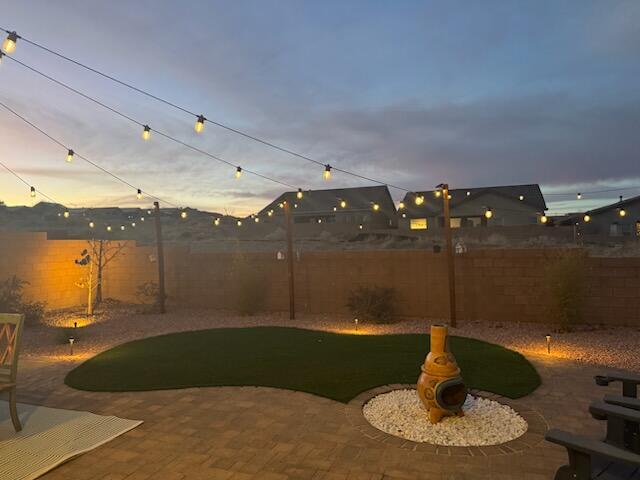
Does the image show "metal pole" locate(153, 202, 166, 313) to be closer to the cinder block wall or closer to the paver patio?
the cinder block wall

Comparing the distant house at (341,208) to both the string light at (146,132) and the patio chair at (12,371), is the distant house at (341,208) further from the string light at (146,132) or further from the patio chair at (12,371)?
the patio chair at (12,371)

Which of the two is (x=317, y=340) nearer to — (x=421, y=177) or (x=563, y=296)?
(x=563, y=296)

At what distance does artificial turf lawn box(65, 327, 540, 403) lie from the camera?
586cm

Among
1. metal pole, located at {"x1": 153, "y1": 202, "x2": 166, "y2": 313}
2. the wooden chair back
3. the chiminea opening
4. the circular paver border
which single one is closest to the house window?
metal pole, located at {"x1": 153, "y1": 202, "x2": 166, "y2": 313}

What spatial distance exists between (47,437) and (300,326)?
668cm

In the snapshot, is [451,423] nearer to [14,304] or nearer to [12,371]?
[12,371]

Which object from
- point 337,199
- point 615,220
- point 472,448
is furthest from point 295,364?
point 615,220

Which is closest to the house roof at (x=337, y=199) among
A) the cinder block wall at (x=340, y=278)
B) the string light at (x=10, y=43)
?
the cinder block wall at (x=340, y=278)

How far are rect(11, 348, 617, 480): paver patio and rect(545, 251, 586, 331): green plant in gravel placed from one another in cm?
347

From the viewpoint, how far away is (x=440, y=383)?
4270 millimetres

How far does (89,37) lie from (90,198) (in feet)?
51.8

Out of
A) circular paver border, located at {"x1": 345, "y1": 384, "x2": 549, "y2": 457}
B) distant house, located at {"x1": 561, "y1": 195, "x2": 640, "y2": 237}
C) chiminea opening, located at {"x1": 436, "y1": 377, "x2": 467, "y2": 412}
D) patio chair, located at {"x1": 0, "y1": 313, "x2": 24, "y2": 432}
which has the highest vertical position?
distant house, located at {"x1": 561, "y1": 195, "x2": 640, "y2": 237}

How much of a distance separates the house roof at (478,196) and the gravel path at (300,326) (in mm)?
20778

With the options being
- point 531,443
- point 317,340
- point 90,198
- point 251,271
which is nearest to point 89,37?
point 251,271
